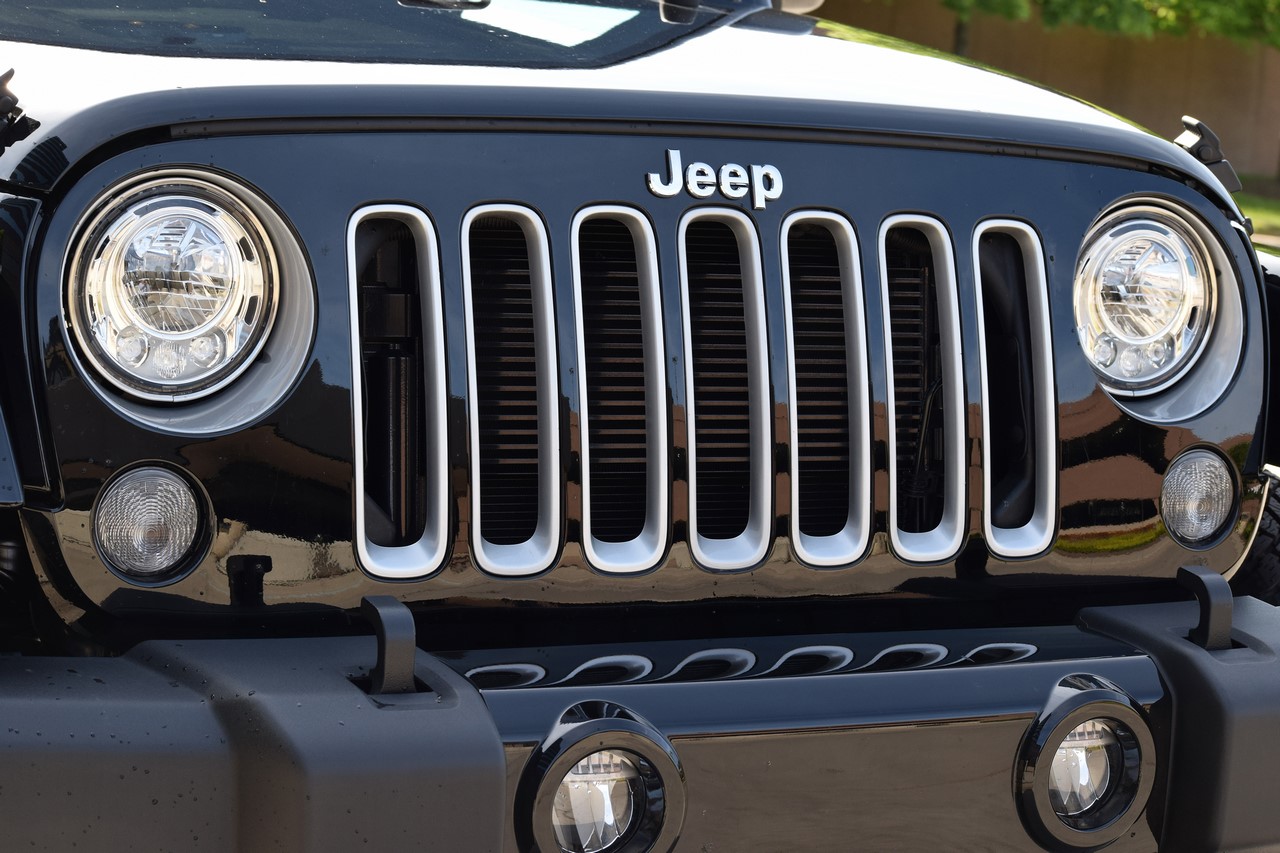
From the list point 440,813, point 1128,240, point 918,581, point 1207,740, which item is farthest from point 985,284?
point 440,813

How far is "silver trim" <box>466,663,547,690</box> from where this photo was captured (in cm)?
183

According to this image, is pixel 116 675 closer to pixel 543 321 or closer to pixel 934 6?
pixel 543 321

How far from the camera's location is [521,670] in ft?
6.14

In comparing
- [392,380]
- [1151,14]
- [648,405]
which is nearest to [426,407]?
[392,380]

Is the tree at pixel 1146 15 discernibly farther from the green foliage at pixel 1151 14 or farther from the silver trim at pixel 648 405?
the silver trim at pixel 648 405

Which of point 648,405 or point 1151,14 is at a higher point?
point 1151,14

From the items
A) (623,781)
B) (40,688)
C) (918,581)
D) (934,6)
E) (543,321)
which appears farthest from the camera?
(934,6)

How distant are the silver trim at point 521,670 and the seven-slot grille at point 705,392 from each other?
124 mm

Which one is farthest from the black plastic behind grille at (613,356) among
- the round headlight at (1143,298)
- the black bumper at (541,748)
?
the round headlight at (1143,298)

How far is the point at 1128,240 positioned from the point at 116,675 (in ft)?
4.91

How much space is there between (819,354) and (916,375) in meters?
0.17

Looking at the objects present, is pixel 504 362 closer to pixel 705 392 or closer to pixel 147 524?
pixel 705 392

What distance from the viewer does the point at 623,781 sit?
180 cm

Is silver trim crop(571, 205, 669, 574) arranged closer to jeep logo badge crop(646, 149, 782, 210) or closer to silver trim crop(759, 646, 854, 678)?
jeep logo badge crop(646, 149, 782, 210)
